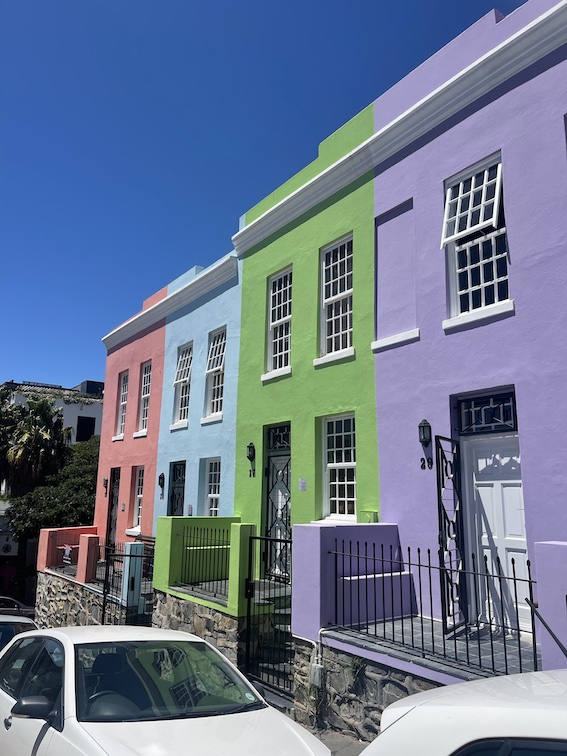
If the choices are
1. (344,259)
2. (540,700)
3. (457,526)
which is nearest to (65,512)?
(344,259)

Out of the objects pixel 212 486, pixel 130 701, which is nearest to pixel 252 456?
pixel 212 486

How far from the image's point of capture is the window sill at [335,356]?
10672 millimetres

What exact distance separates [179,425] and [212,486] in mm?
2070

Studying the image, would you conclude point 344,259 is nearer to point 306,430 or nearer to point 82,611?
point 306,430

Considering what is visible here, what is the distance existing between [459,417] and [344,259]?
13.4 ft

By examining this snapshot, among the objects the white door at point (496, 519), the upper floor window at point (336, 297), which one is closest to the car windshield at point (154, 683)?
the white door at point (496, 519)

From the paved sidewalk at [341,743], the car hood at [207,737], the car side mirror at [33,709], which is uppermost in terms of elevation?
the car side mirror at [33,709]

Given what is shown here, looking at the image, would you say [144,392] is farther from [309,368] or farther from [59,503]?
[309,368]

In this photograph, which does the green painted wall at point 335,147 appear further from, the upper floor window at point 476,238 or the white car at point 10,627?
the white car at point 10,627

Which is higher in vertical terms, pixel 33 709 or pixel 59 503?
pixel 59 503

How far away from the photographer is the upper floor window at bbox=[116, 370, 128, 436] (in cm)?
1973

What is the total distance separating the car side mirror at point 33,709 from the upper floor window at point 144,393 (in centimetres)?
1436

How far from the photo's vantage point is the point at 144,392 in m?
18.6

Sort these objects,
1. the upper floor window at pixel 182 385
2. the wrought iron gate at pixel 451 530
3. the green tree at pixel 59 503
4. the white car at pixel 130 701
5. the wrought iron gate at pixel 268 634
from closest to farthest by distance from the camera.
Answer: the white car at pixel 130 701 → the wrought iron gate at pixel 451 530 → the wrought iron gate at pixel 268 634 → the upper floor window at pixel 182 385 → the green tree at pixel 59 503
